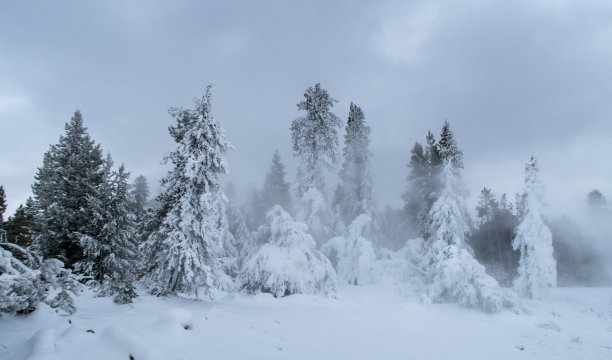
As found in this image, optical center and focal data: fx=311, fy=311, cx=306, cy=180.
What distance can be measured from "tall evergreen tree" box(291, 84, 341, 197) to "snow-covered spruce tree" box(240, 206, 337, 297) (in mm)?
6769

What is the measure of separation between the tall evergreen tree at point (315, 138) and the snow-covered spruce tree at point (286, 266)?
6.77 m

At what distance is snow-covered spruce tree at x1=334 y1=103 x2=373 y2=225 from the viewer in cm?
2725

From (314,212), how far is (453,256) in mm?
9882

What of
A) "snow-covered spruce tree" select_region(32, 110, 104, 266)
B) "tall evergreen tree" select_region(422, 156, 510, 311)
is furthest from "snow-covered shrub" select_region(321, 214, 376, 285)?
"snow-covered spruce tree" select_region(32, 110, 104, 266)

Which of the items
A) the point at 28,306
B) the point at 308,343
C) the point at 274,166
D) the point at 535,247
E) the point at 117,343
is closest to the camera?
the point at 117,343

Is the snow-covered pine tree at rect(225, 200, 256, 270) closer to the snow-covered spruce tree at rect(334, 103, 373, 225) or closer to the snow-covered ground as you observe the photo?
the snow-covered spruce tree at rect(334, 103, 373, 225)

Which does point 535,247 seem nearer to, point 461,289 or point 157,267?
point 461,289

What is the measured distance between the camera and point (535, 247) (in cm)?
2211

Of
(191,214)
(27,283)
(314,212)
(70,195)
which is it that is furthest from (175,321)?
(314,212)

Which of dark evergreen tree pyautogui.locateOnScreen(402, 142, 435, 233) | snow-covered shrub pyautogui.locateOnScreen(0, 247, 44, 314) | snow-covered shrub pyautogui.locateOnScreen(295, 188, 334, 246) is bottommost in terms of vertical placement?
snow-covered shrub pyautogui.locateOnScreen(0, 247, 44, 314)

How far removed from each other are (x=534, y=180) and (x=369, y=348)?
21.7 m

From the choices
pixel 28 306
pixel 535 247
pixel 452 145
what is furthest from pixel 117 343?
pixel 535 247

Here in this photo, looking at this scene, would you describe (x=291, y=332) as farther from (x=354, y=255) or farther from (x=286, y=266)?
(x=354, y=255)

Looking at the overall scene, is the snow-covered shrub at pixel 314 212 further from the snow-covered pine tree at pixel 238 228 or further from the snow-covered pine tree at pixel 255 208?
the snow-covered pine tree at pixel 255 208
